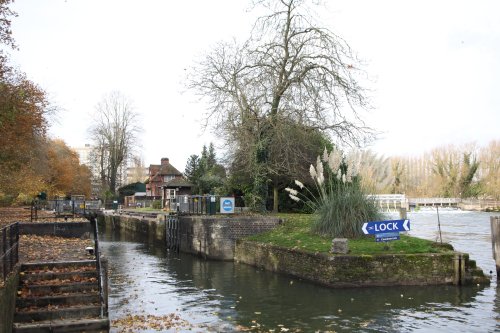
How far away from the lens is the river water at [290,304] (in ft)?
35.6

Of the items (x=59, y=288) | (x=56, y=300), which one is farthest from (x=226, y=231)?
(x=56, y=300)

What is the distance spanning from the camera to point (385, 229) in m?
16.0

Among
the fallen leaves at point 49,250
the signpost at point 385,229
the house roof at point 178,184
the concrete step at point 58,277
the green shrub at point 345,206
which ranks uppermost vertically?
the house roof at point 178,184

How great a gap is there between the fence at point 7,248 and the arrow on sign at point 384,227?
32.7 feet

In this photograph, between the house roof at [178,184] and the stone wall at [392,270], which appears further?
the house roof at [178,184]

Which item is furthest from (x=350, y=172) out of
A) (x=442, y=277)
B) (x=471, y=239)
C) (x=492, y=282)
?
(x=471, y=239)

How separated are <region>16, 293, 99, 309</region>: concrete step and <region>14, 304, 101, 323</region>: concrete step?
0.13 metres

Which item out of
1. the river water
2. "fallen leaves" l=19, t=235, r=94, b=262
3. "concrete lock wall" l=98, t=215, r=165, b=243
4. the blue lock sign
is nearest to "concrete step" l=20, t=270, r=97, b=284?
"fallen leaves" l=19, t=235, r=94, b=262

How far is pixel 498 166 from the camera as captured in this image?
77.4m

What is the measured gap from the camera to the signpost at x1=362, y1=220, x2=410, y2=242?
15.7 metres

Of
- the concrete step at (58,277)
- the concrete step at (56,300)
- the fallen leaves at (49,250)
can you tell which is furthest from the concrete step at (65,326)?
the fallen leaves at (49,250)

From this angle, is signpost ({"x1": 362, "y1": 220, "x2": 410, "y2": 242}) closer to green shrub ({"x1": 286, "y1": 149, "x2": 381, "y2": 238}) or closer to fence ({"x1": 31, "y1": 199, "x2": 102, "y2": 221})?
green shrub ({"x1": 286, "y1": 149, "x2": 381, "y2": 238})

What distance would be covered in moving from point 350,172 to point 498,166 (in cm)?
6957

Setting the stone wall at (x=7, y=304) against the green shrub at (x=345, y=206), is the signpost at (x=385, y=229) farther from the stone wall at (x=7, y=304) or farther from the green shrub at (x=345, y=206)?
the stone wall at (x=7, y=304)
